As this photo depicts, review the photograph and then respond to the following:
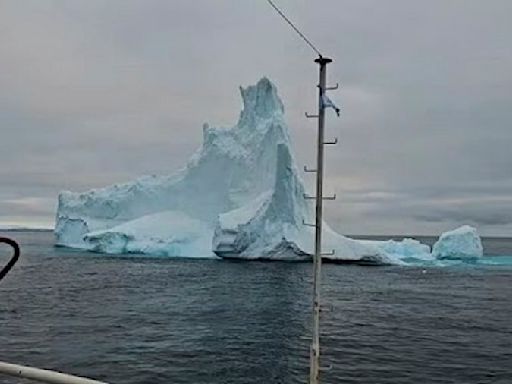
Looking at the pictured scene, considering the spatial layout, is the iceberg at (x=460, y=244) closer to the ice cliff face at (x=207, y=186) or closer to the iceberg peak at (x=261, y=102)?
the ice cliff face at (x=207, y=186)

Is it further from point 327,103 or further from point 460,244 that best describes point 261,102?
point 327,103

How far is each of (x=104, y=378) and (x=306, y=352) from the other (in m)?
6.16

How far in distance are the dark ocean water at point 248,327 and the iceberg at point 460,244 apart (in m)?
18.3

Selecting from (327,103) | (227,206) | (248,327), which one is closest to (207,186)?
(227,206)

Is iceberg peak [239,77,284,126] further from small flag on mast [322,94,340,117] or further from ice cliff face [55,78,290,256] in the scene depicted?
small flag on mast [322,94,340,117]

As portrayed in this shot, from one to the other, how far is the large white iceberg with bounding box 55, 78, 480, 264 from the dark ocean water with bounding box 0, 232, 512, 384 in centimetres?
633

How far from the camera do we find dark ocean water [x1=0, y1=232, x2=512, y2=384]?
16219 millimetres

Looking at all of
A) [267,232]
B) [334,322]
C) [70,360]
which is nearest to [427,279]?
[267,232]

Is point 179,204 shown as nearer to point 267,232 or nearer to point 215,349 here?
point 267,232

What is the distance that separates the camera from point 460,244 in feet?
200

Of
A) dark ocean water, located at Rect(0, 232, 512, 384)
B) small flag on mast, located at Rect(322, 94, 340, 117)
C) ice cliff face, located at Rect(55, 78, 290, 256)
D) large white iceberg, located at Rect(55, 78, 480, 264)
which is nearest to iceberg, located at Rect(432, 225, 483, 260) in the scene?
large white iceberg, located at Rect(55, 78, 480, 264)

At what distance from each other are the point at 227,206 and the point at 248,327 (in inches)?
1222

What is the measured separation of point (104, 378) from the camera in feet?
48.6

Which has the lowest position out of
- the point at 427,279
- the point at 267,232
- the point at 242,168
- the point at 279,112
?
the point at 427,279
